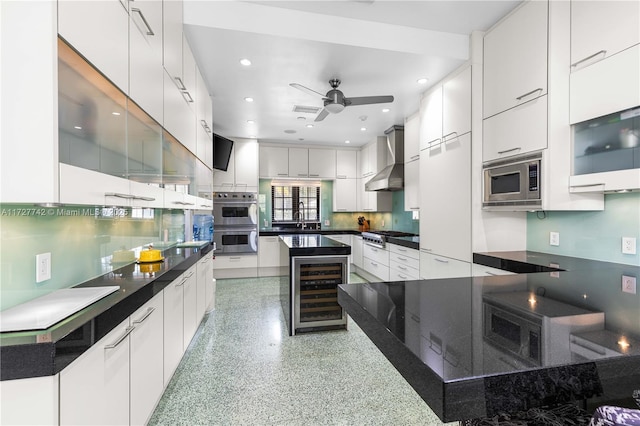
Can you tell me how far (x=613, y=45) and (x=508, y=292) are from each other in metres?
1.81

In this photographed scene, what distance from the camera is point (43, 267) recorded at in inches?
48.6

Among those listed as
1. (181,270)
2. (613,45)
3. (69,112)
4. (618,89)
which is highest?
(613,45)

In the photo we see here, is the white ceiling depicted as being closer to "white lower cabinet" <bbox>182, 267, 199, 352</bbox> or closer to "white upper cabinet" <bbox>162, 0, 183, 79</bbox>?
"white upper cabinet" <bbox>162, 0, 183, 79</bbox>

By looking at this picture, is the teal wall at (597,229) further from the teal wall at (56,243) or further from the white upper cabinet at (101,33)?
the teal wall at (56,243)

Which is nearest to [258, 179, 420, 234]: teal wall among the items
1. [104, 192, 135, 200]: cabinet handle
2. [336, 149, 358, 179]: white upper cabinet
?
[336, 149, 358, 179]: white upper cabinet

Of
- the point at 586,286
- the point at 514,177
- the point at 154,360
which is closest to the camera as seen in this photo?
the point at 586,286

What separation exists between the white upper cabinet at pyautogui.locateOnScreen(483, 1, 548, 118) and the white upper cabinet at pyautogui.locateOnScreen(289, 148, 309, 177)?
371 cm

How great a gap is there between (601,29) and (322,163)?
4.46 metres

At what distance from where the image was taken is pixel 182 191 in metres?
2.39

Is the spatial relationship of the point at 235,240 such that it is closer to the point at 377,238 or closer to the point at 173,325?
the point at 377,238

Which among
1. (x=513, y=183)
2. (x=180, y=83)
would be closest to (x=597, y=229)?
(x=513, y=183)

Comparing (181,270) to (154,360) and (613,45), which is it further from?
(613,45)

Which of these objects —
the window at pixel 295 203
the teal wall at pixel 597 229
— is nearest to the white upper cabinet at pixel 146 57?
the teal wall at pixel 597 229

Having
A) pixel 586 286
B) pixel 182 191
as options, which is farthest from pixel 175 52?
pixel 586 286
